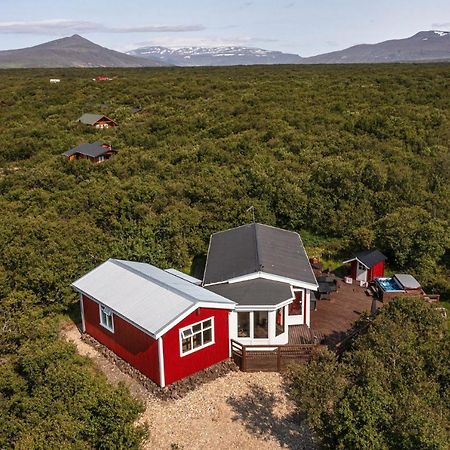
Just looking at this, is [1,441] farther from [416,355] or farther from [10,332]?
[416,355]

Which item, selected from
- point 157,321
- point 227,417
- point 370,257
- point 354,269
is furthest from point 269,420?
point 370,257

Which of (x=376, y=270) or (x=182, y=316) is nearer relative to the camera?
(x=182, y=316)

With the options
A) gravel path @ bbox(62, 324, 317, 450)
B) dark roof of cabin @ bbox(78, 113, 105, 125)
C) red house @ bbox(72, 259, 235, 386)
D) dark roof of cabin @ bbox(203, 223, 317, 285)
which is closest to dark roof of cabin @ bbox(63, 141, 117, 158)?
dark roof of cabin @ bbox(78, 113, 105, 125)

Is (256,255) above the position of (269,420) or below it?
above

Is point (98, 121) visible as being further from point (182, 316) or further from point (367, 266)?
point (182, 316)

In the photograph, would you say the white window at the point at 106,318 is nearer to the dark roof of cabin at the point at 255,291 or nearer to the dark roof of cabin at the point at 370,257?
the dark roof of cabin at the point at 255,291

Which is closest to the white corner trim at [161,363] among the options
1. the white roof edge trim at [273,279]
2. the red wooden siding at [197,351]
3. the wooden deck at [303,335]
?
the red wooden siding at [197,351]
